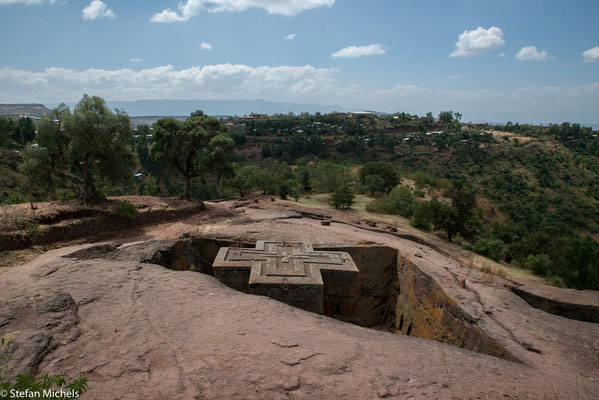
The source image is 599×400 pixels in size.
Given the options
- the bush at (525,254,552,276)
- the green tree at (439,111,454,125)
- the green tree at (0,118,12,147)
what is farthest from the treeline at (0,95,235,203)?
the green tree at (439,111,454,125)

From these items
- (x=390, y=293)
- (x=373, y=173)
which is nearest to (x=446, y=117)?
(x=373, y=173)

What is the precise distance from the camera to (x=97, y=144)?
12453 mm

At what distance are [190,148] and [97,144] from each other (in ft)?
15.9

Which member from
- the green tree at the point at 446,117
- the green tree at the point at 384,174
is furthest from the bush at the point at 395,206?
the green tree at the point at 446,117

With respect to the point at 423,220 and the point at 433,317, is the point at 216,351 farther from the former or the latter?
the point at 423,220

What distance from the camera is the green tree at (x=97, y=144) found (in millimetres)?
12133

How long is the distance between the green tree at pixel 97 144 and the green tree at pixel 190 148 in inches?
99.1

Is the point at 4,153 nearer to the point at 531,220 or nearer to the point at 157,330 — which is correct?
the point at 157,330

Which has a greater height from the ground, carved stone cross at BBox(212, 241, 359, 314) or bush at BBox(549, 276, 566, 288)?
carved stone cross at BBox(212, 241, 359, 314)

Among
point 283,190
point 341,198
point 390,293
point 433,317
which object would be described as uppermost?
point 283,190

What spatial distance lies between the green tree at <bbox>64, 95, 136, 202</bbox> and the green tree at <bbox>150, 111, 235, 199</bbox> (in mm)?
2518

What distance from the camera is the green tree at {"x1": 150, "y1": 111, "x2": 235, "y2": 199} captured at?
1630 centimetres

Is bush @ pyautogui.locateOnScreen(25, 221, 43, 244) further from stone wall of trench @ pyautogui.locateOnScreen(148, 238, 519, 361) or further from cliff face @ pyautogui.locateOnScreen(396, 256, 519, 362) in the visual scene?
cliff face @ pyautogui.locateOnScreen(396, 256, 519, 362)

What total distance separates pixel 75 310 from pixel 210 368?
2664mm
